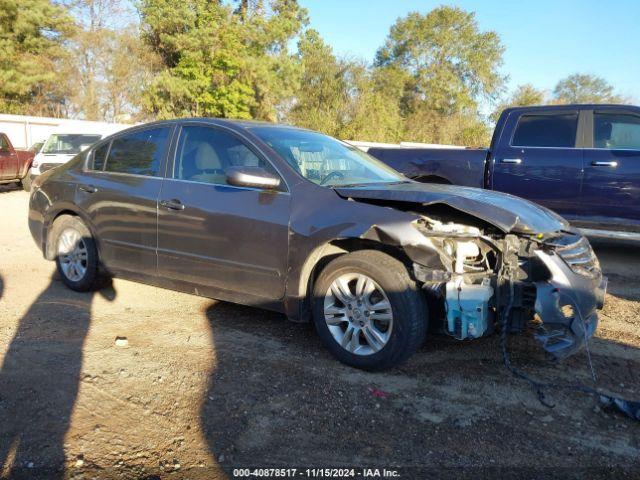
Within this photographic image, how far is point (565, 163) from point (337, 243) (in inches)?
171

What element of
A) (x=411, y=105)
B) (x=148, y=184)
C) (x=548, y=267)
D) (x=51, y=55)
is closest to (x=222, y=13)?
(x=51, y=55)

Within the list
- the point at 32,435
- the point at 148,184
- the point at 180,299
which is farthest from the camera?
the point at 180,299

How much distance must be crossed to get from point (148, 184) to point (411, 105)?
3427cm

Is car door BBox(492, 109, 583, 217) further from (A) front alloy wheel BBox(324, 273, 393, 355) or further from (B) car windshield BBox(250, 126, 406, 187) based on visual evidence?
(A) front alloy wheel BBox(324, 273, 393, 355)

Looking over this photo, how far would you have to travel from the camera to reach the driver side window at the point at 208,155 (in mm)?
4113

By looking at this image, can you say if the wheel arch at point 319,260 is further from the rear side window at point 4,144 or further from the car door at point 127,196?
the rear side window at point 4,144

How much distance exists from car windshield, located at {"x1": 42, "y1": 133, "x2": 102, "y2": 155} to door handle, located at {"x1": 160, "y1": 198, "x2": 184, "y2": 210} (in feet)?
36.7

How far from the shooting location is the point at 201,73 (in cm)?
2659

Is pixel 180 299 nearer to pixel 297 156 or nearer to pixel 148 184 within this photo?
pixel 148 184

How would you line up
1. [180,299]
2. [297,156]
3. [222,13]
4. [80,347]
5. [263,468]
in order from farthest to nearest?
[222,13] → [180,299] → [297,156] → [80,347] → [263,468]

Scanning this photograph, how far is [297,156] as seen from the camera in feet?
13.4

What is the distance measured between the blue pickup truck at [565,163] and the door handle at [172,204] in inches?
153

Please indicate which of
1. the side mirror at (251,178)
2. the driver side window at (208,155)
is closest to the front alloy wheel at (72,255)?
the driver side window at (208,155)

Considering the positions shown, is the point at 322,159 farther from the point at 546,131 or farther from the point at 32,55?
the point at 32,55
